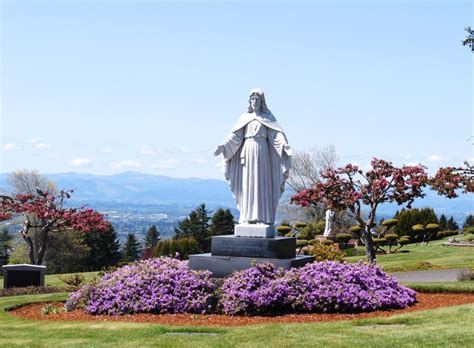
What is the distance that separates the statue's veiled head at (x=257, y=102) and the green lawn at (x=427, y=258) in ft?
46.9

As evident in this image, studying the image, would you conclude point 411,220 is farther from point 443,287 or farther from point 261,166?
point 261,166

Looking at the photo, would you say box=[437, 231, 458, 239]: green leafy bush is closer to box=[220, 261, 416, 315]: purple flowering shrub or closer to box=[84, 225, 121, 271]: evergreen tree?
box=[84, 225, 121, 271]: evergreen tree

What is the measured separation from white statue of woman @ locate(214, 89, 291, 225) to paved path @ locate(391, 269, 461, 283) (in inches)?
343

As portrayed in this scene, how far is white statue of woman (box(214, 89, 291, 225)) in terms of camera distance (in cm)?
1508

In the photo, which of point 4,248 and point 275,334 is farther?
point 4,248

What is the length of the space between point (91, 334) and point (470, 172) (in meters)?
23.2

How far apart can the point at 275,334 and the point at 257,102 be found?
274 inches

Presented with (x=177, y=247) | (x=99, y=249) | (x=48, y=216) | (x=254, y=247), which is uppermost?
(x=48, y=216)

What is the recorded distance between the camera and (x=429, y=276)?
78.0ft

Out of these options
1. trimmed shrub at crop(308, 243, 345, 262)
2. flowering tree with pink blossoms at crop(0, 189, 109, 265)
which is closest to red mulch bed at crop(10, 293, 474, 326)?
trimmed shrub at crop(308, 243, 345, 262)

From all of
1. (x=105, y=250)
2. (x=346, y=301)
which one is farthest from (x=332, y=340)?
(x=105, y=250)

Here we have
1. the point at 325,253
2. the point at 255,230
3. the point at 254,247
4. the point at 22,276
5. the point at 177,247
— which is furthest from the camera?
the point at 177,247

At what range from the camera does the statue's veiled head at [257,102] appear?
15.4m

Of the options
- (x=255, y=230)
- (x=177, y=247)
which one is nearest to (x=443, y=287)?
(x=255, y=230)
